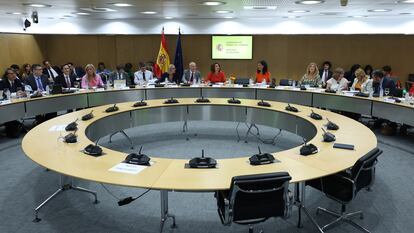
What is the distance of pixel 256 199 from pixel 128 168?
1249 millimetres

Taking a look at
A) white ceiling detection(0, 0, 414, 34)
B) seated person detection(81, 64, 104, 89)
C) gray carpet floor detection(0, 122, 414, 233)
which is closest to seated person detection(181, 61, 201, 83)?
white ceiling detection(0, 0, 414, 34)

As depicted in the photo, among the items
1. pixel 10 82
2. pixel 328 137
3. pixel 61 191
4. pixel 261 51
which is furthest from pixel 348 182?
pixel 261 51

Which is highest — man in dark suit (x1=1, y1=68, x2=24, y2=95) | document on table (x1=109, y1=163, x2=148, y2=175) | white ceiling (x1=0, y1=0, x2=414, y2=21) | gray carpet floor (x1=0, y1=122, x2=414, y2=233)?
white ceiling (x1=0, y1=0, x2=414, y2=21)

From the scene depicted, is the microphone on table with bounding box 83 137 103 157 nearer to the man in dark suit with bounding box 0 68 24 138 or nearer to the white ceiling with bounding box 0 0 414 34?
the man in dark suit with bounding box 0 68 24 138

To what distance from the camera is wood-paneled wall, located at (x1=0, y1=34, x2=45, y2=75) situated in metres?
10.7

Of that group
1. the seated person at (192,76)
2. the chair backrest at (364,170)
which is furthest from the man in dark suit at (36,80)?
the chair backrest at (364,170)

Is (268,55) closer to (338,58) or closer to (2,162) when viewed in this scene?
(338,58)

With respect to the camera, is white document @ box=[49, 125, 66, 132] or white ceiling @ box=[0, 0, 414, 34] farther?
white ceiling @ box=[0, 0, 414, 34]

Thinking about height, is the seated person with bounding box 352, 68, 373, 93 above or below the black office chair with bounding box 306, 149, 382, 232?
above

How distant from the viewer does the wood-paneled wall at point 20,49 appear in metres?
10.7

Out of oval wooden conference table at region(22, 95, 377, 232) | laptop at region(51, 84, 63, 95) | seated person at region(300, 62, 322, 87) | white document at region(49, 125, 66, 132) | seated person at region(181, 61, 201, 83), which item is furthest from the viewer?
seated person at region(181, 61, 201, 83)

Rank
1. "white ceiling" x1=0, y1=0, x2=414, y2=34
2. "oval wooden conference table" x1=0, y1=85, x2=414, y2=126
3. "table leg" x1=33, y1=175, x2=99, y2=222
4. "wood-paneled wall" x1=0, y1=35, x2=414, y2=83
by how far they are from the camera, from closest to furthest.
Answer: "table leg" x1=33, y1=175, x2=99, y2=222, "oval wooden conference table" x1=0, y1=85, x2=414, y2=126, "white ceiling" x1=0, y1=0, x2=414, y2=34, "wood-paneled wall" x1=0, y1=35, x2=414, y2=83

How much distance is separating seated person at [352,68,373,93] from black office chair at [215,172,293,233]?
217 inches

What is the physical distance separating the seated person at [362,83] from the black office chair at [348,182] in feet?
15.0
